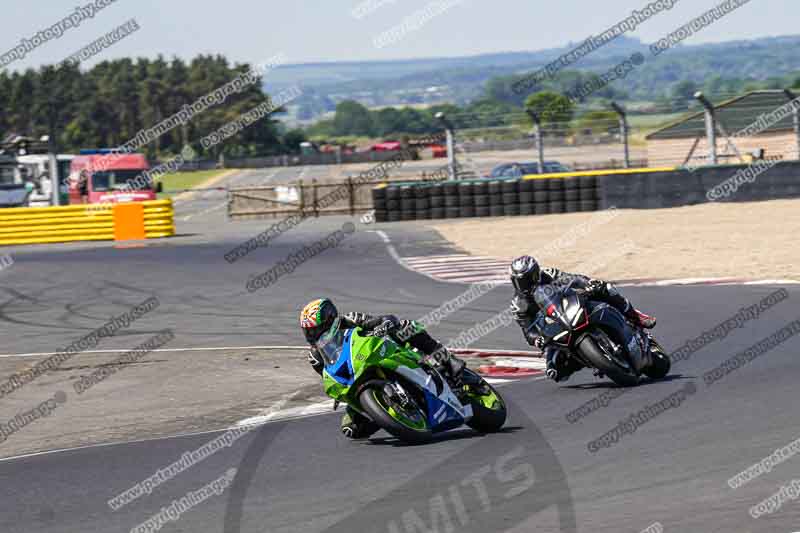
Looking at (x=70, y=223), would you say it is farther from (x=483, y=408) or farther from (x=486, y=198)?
(x=483, y=408)

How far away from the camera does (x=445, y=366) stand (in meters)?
10.1

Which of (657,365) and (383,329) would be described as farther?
(657,365)

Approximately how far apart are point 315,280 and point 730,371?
12531 mm

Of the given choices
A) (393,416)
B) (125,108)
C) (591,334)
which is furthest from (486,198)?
(125,108)

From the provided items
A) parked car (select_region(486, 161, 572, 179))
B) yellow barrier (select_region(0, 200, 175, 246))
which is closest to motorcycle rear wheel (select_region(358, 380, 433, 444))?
yellow barrier (select_region(0, 200, 175, 246))

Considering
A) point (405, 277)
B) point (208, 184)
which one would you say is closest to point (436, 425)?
point (405, 277)

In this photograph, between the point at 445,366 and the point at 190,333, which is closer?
the point at 445,366

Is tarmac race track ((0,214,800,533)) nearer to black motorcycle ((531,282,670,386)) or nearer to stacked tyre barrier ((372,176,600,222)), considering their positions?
black motorcycle ((531,282,670,386))

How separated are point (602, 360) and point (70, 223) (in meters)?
27.1

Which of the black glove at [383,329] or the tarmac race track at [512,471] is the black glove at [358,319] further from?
the tarmac race track at [512,471]

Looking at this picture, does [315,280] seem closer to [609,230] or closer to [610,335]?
[609,230]

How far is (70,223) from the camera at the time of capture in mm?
36281

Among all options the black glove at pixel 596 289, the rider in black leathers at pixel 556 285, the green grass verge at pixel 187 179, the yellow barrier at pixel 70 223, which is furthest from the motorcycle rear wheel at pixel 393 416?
the green grass verge at pixel 187 179

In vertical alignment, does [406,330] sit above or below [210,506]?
above
